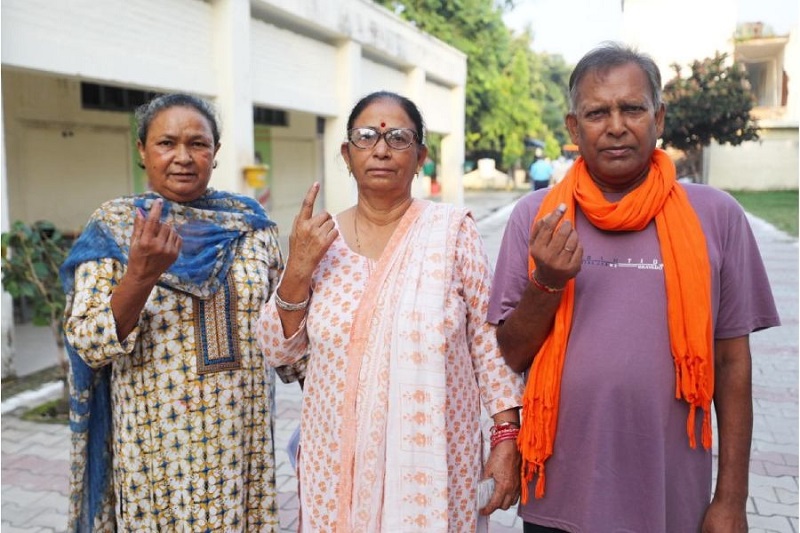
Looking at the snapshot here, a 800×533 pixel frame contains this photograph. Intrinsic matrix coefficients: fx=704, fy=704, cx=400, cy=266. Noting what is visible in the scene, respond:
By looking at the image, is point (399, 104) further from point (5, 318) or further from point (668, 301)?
point (5, 318)

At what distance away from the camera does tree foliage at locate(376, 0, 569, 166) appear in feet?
71.8

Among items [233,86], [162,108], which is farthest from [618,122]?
[233,86]

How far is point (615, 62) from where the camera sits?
1758mm

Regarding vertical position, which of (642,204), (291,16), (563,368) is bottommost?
(563,368)

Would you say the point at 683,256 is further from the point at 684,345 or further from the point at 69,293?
the point at 69,293

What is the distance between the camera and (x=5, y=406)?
5.11 metres

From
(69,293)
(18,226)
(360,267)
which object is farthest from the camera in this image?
(18,226)

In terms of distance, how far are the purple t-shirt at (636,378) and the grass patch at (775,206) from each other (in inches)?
570

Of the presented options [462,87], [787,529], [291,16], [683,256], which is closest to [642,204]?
[683,256]

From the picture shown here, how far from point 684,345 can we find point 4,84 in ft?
26.0

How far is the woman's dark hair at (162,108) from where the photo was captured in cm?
225

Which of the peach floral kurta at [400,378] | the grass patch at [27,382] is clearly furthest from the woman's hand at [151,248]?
the grass patch at [27,382]

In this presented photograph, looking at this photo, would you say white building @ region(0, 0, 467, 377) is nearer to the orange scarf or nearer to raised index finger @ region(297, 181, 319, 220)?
raised index finger @ region(297, 181, 319, 220)

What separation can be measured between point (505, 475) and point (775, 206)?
22.6 metres
